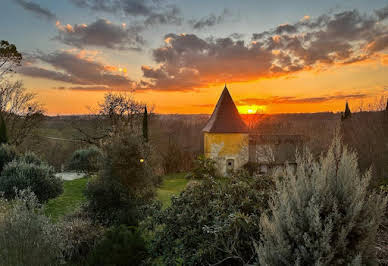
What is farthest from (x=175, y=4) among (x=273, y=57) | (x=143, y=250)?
(x=143, y=250)

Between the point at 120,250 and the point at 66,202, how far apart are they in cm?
687

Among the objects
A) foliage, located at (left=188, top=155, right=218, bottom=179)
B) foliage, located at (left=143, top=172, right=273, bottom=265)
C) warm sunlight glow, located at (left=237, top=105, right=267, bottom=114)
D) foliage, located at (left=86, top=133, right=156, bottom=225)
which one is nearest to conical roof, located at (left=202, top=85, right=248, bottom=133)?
warm sunlight glow, located at (left=237, top=105, right=267, bottom=114)

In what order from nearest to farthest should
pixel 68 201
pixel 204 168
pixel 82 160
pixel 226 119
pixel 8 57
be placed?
pixel 68 201
pixel 82 160
pixel 204 168
pixel 8 57
pixel 226 119

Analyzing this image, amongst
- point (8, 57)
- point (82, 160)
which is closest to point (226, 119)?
point (82, 160)

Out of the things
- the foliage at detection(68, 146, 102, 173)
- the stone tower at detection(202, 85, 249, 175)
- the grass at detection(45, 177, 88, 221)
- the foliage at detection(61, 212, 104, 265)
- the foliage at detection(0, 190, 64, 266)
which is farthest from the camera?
the stone tower at detection(202, 85, 249, 175)

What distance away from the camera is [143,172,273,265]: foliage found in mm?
2998

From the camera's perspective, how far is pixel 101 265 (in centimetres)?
374

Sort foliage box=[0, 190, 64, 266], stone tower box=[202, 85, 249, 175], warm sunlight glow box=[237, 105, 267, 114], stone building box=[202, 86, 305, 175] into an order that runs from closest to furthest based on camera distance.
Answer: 1. foliage box=[0, 190, 64, 266]
2. stone building box=[202, 86, 305, 175]
3. stone tower box=[202, 85, 249, 175]
4. warm sunlight glow box=[237, 105, 267, 114]

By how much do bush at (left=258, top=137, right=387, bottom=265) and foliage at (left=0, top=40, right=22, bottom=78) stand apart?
23060 millimetres

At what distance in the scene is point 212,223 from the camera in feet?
11.4

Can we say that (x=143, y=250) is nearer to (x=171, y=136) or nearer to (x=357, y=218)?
(x=357, y=218)

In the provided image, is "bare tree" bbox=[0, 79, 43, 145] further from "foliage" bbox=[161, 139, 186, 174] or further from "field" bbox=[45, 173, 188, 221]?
"foliage" bbox=[161, 139, 186, 174]

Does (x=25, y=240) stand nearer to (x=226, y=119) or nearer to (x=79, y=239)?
(x=79, y=239)

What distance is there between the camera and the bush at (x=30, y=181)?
8258 mm
